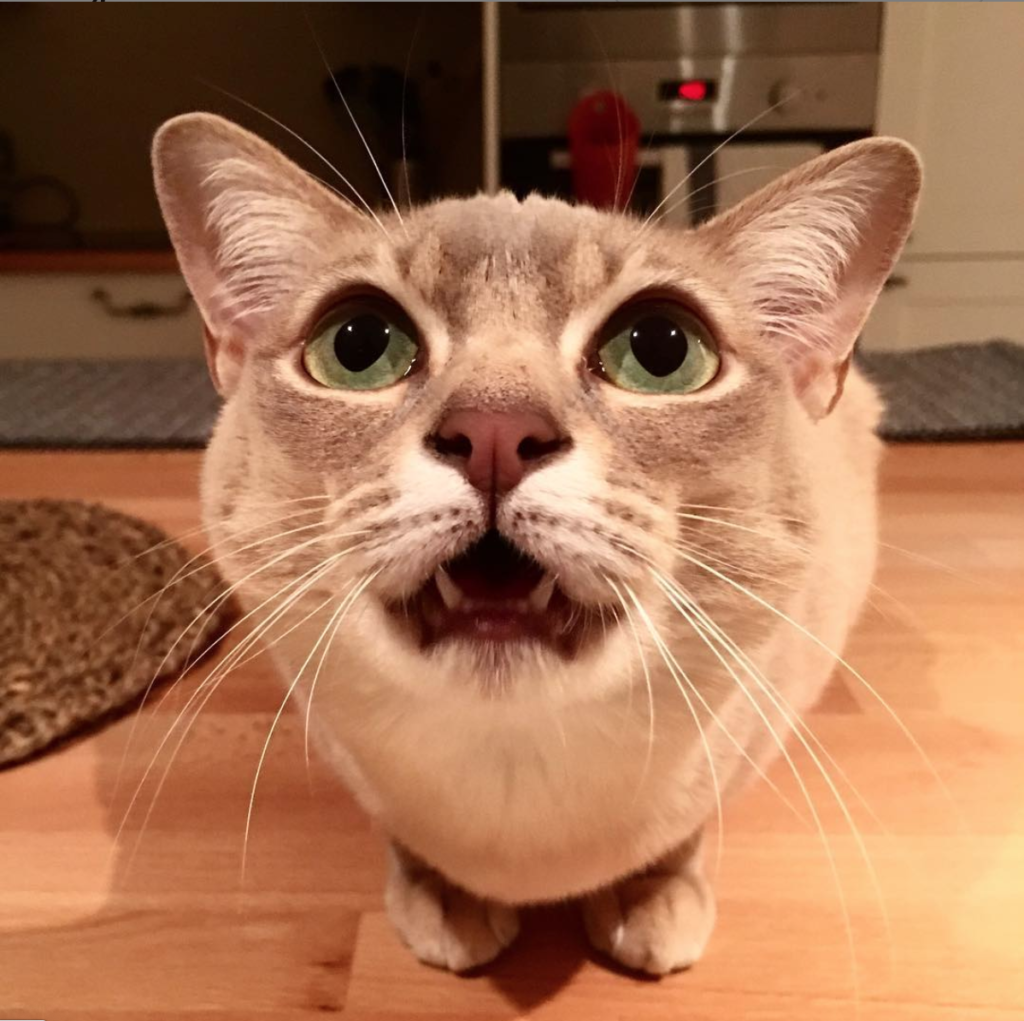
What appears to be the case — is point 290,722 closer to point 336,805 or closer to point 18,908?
point 336,805

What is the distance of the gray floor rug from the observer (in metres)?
1.91

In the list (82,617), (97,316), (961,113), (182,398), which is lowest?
(97,316)

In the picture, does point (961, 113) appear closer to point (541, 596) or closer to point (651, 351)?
point (651, 351)

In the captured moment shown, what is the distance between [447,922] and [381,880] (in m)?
0.11

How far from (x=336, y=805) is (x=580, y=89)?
2332mm

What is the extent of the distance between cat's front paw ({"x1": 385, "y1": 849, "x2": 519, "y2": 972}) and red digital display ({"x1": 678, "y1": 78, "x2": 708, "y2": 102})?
8.33 ft

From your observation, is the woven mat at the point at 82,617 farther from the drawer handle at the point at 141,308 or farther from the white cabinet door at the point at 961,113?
the white cabinet door at the point at 961,113

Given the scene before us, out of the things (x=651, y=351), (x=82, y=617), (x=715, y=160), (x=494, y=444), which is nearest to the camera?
(x=494, y=444)

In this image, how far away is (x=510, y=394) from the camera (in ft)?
1.81

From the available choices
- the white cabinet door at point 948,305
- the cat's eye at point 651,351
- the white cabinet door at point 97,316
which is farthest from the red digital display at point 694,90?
the cat's eye at point 651,351

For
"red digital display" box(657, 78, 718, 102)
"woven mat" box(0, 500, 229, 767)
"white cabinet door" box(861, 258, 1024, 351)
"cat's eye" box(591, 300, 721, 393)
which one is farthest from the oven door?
"cat's eye" box(591, 300, 721, 393)

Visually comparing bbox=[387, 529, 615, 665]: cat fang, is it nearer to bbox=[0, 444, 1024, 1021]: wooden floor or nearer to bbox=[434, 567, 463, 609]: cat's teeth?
bbox=[434, 567, 463, 609]: cat's teeth

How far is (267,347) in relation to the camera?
2.35 feet

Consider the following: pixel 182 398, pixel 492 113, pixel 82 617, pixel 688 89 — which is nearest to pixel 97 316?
pixel 182 398
